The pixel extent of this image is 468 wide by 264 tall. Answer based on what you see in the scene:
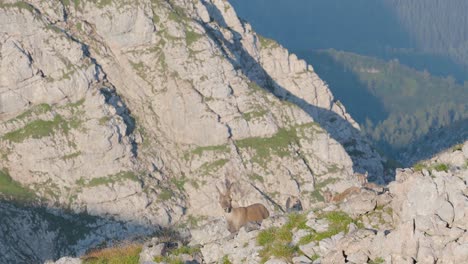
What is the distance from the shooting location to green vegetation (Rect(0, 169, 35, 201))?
538 ft

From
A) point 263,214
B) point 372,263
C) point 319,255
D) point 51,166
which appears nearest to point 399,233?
point 372,263

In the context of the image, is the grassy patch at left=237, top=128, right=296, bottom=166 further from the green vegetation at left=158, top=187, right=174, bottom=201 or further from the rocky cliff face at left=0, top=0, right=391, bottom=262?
the green vegetation at left=158, top=187, right=174, bottom=201

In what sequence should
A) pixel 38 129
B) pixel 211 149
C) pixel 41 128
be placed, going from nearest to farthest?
pixel 38 129 → pixel 41 128 → pixel 211 149

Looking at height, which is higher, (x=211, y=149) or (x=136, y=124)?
(x=136, y=124)

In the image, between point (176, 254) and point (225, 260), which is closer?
point (225, 260)

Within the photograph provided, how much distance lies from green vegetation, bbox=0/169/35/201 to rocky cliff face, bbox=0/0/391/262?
305mm

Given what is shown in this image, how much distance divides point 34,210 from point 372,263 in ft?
450

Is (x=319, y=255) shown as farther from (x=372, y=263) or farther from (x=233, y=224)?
(x=233, y=224)

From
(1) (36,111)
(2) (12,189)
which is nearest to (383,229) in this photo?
(2) (12,189)

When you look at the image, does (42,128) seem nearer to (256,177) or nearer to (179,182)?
(179,182)

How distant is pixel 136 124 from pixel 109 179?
61.4 ft

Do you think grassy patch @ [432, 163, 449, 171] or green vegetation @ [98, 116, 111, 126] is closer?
grassy patch @ [432, 163, 449, 171]

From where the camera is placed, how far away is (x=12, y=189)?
6516 inches

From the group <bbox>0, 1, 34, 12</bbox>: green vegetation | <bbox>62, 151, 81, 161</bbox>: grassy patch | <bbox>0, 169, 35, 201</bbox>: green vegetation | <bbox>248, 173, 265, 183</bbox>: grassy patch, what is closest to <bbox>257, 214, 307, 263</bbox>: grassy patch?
<bbox>0, 169, 35, 201</bbox>: green vegetation
